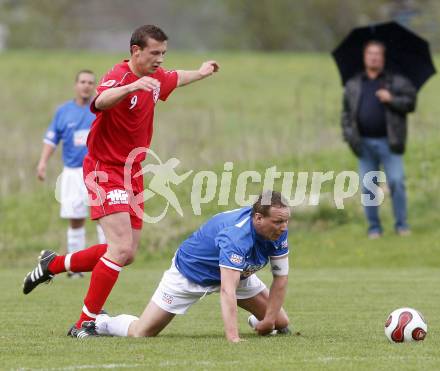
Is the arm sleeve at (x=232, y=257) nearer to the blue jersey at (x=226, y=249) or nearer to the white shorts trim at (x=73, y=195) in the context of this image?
the blue jersey at (x=226, y=249)

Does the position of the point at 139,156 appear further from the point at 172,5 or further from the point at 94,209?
the point at 172,5

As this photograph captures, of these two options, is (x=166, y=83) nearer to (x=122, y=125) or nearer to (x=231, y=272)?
(x=122, y=125)

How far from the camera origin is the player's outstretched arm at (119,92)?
754 centimetres

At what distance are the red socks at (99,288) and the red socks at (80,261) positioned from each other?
0.37 metres

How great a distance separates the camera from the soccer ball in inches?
297

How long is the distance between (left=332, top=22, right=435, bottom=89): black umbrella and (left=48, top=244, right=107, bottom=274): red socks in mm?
7382

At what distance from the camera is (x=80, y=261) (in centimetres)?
867

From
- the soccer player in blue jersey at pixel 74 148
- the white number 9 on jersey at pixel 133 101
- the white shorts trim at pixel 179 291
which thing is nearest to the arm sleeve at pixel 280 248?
the white shorts trim at pixel 179 291

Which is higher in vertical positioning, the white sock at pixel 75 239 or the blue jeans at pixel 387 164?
the blue jeans at pixel 387 164

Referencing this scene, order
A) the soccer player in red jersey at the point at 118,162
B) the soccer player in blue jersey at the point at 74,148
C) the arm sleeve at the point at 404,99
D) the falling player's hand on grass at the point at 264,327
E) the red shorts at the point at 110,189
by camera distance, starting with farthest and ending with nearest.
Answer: the arm sleeve at the point at 404,99, the soccer player in blue jersey at the point at 74,148, the red shorts at the point at 110,189, the soccer player in red jersey at the point at 118,162, the falling player's hand on grass at the point at 264,327

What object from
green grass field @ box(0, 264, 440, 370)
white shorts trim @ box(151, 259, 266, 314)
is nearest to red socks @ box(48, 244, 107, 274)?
green grass field @ box(0, 264, 440, 370)

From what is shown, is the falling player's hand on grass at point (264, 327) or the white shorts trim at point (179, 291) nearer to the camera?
the falling player's hand on grass at point (264, 327)

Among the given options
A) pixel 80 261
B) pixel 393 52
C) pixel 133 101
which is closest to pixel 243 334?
pixel 80 261

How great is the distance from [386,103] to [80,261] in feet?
22.6
